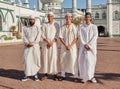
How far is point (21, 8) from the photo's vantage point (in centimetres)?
4000

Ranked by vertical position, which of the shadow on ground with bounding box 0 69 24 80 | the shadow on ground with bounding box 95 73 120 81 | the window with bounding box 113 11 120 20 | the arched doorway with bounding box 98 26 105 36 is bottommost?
the arched doorway with bounding box 98 26 105 36

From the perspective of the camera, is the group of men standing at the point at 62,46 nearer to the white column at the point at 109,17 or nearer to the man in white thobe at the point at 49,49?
the man in white thobe at the point at 49,49

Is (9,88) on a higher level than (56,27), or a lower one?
lower

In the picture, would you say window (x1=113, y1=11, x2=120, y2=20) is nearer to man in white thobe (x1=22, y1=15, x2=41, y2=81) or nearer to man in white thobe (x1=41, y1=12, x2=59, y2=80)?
man in white thobe (x1=41, y1=12, x2=59, y2=80)

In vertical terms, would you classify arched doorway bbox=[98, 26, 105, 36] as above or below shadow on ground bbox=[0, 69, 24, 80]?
below

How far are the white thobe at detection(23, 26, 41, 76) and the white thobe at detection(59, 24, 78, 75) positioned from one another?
69 cm

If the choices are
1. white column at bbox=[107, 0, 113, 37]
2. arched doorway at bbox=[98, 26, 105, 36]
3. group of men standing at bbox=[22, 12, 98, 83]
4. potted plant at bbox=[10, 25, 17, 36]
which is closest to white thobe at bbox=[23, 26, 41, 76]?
group of men standing at bbox=[22, 12, 98, 83]

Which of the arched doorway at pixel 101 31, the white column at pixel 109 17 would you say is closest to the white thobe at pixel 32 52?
the white column at pixel 109 17

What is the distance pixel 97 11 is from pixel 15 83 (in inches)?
2161

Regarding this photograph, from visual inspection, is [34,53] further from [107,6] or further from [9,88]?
[107,6]

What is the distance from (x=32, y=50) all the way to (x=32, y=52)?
0.19 feet

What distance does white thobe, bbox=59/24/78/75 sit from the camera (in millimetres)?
7672

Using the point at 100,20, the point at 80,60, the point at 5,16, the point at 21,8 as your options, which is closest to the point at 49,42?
the point at 80,60

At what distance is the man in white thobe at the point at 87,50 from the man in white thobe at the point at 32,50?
1.24 m
